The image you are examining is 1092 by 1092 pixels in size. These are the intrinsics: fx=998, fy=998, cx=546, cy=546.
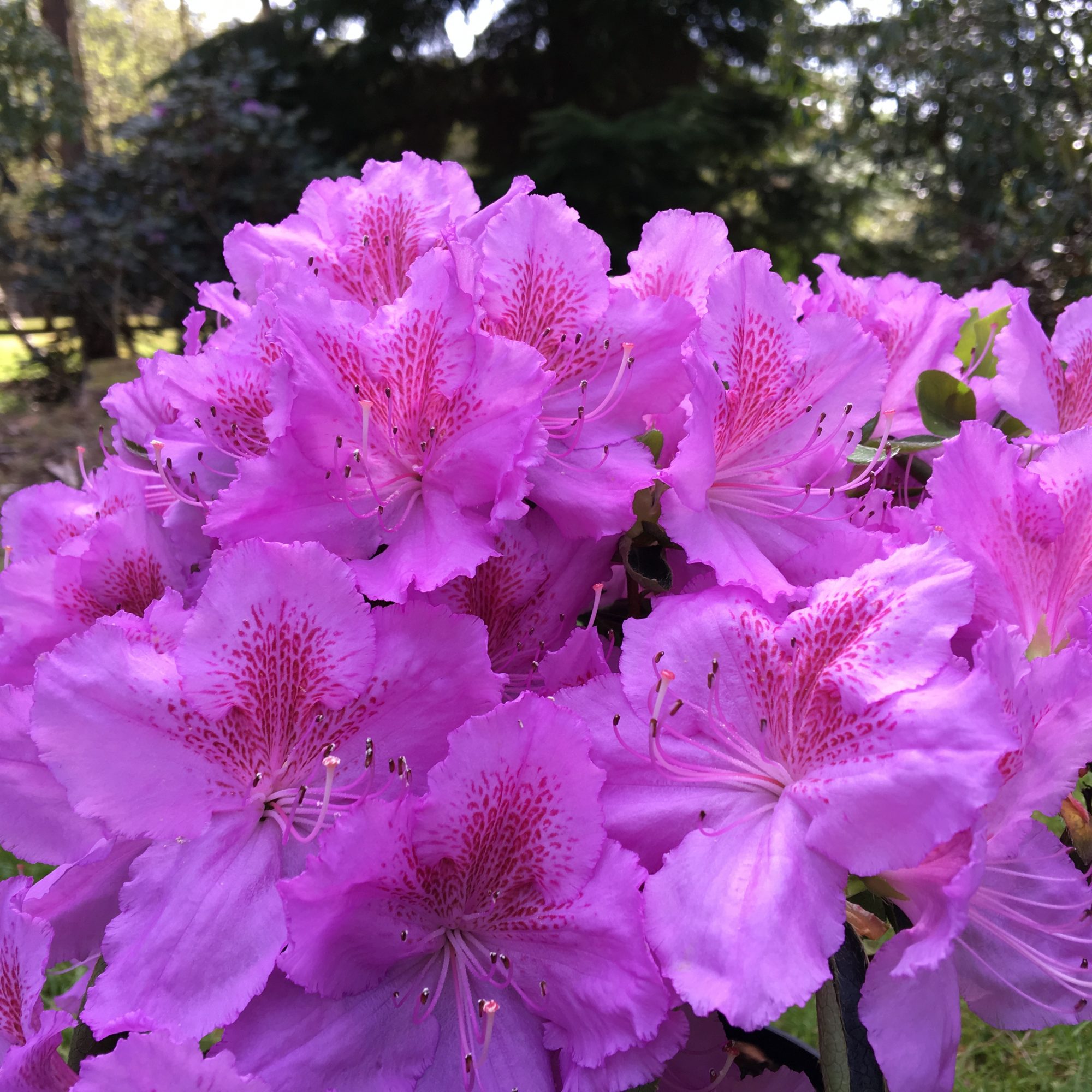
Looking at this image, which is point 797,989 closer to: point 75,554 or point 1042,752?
point 1042,752

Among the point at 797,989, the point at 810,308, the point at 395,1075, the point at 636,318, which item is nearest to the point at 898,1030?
the point at 797,989

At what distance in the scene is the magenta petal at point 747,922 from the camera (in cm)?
60

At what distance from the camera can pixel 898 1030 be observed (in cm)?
63

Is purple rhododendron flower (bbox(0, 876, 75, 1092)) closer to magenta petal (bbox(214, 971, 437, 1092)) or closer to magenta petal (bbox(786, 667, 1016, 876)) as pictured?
magenta petal (bbox(214, 971, 437, 1092))

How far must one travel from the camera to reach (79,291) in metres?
8.12

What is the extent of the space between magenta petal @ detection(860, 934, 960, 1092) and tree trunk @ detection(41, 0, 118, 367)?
8.70m

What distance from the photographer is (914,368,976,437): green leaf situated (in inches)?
38.9

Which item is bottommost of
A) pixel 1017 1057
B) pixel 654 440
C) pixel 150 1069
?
pixel 1017 1057

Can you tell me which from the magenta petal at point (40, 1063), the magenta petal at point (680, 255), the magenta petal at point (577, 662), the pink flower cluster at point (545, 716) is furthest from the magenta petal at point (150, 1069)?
the magenta petal at point (680, 255)

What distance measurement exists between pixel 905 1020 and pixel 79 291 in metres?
8.83

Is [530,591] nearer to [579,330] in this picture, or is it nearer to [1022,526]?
[579,330]

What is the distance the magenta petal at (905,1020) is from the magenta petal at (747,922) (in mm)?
46

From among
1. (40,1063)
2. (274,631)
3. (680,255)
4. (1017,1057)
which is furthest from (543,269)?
(1017,1057)

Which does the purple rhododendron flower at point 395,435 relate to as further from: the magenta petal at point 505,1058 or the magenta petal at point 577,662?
the magenta petal at point 505,1058
